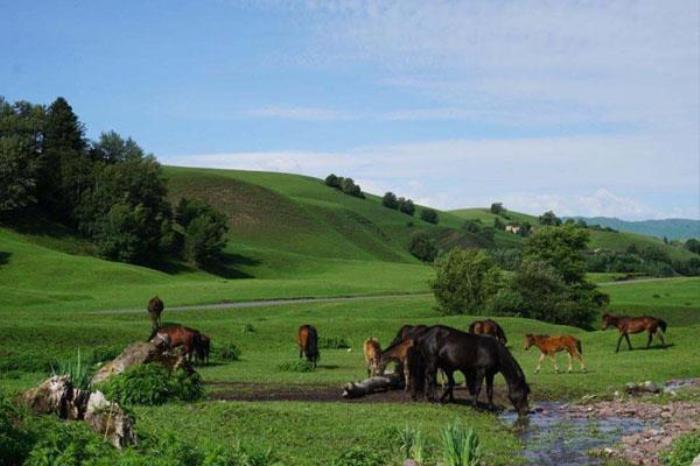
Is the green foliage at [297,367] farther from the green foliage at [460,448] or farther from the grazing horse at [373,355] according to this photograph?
the green foliage at [460,448]

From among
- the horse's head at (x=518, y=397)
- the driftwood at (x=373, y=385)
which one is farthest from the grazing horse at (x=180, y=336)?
the horse's head at (x=518, y=397)

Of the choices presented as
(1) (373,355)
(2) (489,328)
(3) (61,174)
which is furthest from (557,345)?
(3) (61,174)

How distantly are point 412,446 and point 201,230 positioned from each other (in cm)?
8554

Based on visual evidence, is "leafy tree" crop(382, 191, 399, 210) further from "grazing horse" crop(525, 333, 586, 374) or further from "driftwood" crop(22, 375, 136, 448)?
"driftwood" crop(22, 375, 136, 448)

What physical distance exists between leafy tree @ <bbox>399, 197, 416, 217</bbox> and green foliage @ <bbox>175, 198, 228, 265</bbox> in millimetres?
90542

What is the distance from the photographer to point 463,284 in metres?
57.9

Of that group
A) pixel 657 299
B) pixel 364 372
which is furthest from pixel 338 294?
pixel 364 372

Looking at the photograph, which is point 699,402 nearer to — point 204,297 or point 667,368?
point 667,368

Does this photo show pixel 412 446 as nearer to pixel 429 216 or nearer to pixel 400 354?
pixel 400 354

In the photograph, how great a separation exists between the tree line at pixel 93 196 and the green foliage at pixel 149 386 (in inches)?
2860

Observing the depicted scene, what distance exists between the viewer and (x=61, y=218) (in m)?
96.4

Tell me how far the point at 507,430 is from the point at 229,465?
8.36 m

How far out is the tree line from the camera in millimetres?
87812

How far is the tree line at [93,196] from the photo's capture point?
288 ft
